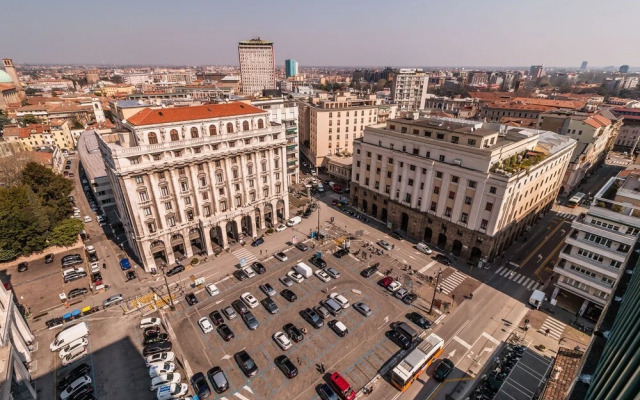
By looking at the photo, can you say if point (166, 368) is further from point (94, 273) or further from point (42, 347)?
point (94, 273)

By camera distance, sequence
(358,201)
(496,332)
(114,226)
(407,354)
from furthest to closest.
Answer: (358,201)
(114,226)
(496,332)
(407,354)

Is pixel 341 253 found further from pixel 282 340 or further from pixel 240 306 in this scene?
pixel 282 340

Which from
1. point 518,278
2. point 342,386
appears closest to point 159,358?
point 342,386

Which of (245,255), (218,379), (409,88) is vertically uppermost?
(409,88)

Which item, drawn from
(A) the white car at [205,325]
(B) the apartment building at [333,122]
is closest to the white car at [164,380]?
(A) the white car at [205,325]

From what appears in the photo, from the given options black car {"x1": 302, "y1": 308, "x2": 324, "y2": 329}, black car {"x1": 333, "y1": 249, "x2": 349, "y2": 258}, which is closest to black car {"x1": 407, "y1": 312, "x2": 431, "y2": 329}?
black car {"x1": 302, "y1": 308, "x2": 324, "y2": 329}

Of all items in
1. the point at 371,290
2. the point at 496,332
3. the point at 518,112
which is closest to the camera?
the point at 496,332

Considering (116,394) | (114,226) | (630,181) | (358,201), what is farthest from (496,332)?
(114,226)
